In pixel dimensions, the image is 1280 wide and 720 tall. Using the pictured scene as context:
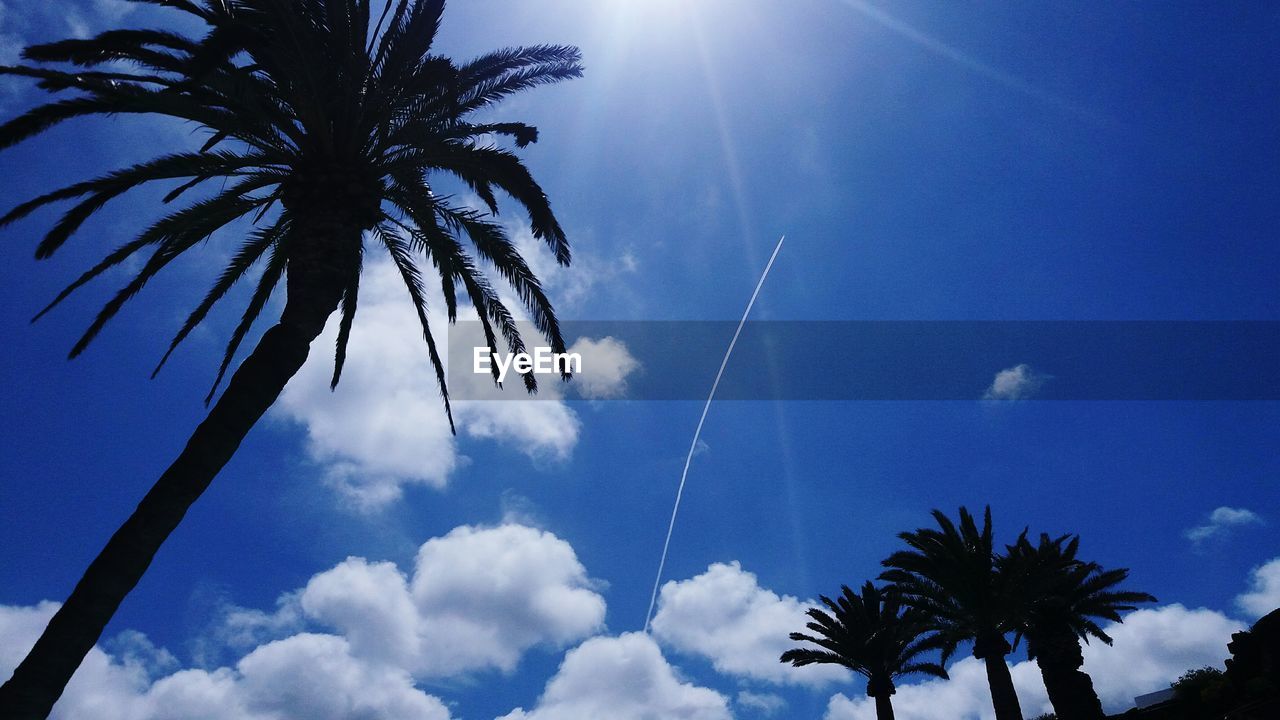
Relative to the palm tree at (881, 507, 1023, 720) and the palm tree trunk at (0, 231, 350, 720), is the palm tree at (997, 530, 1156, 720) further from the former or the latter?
the palm tree trunk at (0, 231, 350, 720)

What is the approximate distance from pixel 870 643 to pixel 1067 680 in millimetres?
6968

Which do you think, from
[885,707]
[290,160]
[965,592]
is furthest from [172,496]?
[885,707]

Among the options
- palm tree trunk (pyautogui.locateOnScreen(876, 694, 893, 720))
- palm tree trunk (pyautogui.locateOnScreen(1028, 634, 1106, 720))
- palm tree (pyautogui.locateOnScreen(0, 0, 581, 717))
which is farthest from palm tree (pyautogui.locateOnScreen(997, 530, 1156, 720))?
palm tree (pyautogui.locateOnScreen(0, 0, 581, 717))

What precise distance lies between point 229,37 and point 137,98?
1479mm

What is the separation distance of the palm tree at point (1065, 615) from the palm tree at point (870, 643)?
380 centimetres

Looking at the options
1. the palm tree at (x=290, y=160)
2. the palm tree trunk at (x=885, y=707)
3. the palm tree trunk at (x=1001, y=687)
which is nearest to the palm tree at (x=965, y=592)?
the palm tree trunk at (x=1001, y=687)

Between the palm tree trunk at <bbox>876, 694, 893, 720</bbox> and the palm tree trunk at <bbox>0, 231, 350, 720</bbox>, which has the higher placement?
the palm tree trunk at <bbox>876, 694, 893, 720</bbox>

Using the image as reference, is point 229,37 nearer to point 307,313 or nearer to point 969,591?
point 307,313

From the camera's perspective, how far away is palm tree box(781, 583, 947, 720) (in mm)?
29688

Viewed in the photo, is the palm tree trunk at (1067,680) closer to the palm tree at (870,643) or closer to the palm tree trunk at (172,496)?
the palm tree at (870,643)

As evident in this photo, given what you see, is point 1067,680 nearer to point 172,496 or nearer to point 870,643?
point 870,643

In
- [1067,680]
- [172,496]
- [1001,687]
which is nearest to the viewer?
[172,496]

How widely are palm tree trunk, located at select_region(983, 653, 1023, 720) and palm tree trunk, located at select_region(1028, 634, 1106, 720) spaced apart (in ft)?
A: 10.3

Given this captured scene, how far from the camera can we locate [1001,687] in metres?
24.8
